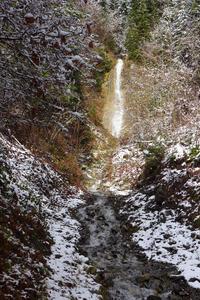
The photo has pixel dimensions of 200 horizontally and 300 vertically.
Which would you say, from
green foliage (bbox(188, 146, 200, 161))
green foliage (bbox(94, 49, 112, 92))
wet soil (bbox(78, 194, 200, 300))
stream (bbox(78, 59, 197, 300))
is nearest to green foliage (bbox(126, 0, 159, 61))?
green foliage (bbox(94, 49, 112, 92))

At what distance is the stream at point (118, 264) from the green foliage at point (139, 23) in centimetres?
2784

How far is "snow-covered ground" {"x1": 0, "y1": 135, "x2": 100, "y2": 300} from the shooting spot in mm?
8617

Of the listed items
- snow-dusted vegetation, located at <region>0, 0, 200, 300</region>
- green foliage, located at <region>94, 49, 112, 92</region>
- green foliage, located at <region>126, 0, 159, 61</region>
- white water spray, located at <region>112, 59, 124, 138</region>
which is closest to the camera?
snow-dusted vegetation, located at <region>0, 0, 200, 300</region>

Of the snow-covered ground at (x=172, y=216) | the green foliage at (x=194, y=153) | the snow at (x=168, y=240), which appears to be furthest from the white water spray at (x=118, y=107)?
the snow at (x=168, y=240)

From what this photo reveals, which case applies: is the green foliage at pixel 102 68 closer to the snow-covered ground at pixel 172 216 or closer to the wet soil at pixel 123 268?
the snow-covered ground at pixel 172 216

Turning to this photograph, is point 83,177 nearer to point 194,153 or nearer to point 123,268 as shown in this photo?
point 194,153

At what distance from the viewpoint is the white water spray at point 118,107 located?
3166 cm

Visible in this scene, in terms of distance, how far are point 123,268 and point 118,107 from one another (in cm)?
2516

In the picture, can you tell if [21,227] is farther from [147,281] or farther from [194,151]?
[194,151]

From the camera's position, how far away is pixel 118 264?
10.7m

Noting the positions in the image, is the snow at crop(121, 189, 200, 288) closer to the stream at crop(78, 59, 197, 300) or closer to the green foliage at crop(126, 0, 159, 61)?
the stream at crop(78, 59, 197, 300)

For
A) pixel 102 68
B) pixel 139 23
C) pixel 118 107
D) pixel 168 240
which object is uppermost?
pixel 139 23

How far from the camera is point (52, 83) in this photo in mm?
6074

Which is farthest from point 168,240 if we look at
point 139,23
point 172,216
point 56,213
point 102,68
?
point 139,23
